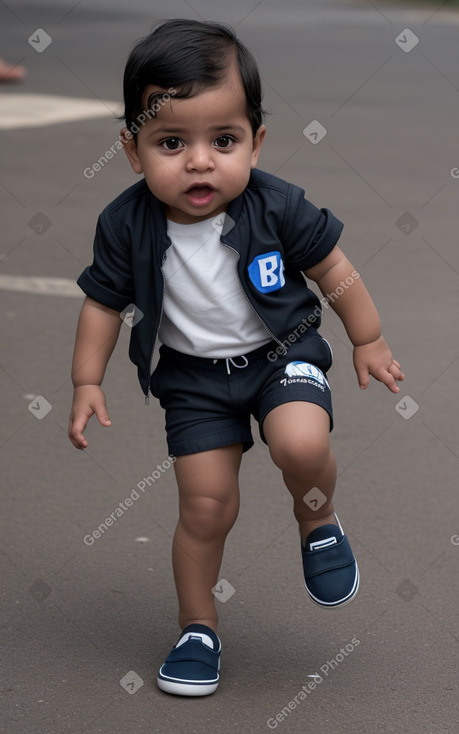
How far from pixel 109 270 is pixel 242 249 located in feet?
1.13

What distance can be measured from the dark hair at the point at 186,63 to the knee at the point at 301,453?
31.0 inches

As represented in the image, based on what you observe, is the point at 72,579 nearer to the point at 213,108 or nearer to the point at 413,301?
the point at 213,108

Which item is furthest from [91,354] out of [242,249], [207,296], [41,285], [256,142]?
[41,285]

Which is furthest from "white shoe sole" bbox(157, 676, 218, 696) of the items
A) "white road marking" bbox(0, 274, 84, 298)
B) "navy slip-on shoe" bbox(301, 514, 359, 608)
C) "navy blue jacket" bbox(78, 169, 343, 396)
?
"white road marking" bbox(0, 274, 84, 298)

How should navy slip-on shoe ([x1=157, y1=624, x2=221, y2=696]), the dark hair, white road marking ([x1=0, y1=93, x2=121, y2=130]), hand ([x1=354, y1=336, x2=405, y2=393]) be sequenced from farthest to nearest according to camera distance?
white road marking ([x1=0, y1=93, x2=121, y2=130]) → hand ([x1=354, y1=336, x2=405, y2=393]) → navy slip-on shoe ([x1=157, y1=624, x2=221, y2=696]) → the dark hair

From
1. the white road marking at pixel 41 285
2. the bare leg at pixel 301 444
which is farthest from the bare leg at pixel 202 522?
the white road marking at pixel 41 285

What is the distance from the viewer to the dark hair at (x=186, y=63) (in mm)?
2947

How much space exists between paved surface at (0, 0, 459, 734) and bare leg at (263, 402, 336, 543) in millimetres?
532

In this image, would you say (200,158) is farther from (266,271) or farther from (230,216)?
(266,271)

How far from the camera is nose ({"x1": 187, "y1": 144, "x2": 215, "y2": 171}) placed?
2971 millimetres

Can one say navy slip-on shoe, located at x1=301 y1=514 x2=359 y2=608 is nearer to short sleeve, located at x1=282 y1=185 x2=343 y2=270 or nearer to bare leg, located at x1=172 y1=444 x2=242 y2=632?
bare leg, located at x1=172 y1=444 x2=242 y2=632

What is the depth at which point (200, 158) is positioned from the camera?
9.74 feet

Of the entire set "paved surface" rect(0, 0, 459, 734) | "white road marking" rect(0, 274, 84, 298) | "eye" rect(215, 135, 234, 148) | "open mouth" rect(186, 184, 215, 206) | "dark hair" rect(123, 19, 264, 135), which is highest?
"dark hair" rect(123, 19, 264, 135)

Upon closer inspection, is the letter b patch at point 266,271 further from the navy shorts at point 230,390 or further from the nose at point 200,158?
the nose at point 200,158
